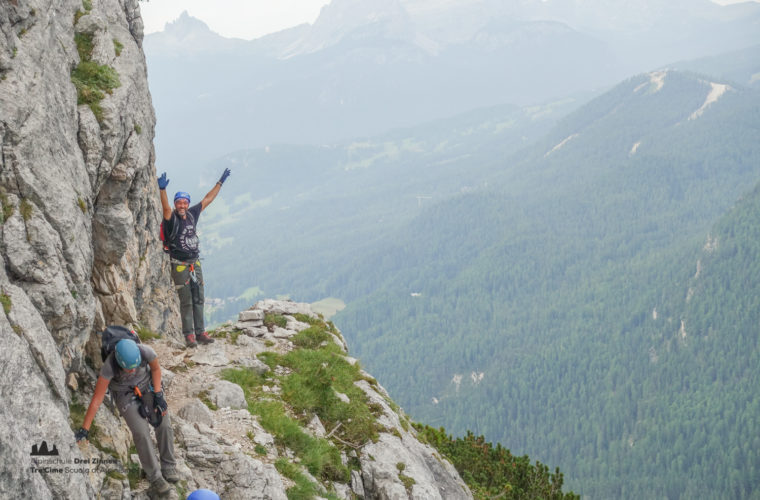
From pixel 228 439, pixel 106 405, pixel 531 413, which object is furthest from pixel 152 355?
pixel 531 413

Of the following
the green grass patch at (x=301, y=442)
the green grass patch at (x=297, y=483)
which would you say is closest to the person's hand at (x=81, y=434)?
the green grass patch at (x=297, y=483)

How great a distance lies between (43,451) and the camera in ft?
30.4

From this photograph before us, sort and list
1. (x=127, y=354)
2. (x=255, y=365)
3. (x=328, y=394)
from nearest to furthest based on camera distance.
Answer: (x=127, y=354), (x=328, y=394), (x=255, y=365)

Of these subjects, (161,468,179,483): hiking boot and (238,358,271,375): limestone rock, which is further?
(238,358,271,375): limestone rock

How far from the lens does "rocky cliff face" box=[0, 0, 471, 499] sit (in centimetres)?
997

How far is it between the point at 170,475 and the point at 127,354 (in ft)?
8.69

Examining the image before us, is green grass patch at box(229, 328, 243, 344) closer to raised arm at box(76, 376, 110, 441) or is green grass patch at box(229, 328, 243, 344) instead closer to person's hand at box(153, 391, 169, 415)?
person's hand at box(153, 391, 169, 415)

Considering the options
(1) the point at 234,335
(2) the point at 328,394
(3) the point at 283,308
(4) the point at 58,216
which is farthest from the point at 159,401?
(3) the point at 283,308

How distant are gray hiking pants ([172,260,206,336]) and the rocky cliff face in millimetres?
680

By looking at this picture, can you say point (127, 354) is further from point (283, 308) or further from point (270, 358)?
point (283, 308)

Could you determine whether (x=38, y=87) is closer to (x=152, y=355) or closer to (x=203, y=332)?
(x=152, y=355)

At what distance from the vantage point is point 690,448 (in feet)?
462

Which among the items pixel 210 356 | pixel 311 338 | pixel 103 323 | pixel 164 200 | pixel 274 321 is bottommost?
pixel 311 338

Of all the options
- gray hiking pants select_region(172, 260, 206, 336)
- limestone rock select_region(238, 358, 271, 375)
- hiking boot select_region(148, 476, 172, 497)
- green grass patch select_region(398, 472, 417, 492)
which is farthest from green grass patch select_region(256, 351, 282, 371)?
hiking boot select_region(148, 476, 172, 497)
